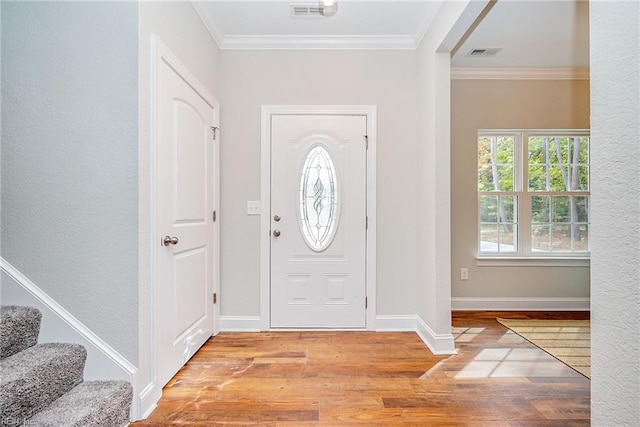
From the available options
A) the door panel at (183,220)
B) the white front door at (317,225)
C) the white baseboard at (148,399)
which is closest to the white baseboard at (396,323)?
the white front door at (317,225)

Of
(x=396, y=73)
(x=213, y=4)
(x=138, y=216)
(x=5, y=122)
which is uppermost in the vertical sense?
(x=213, y=4)

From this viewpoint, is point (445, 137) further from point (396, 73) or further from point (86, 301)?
point (86, 301)

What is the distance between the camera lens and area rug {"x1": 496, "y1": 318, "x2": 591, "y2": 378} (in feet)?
7.93

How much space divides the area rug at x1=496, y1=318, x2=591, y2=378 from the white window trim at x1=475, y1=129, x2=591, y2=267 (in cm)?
63

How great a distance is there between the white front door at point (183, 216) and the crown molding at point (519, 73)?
8.47ft

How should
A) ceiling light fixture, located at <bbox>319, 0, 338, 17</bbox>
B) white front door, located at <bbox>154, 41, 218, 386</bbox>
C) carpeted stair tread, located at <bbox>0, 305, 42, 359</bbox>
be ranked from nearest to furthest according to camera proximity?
carpeted stair tread, located at <bbox>0, 305, 42, 359</bbox> < white front door, located at <bbox>154, 41, 218, 386</bbox> < ceiling light fixture, located at <bbox>319, 0, 338, 17</bbox>

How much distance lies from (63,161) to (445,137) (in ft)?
7.86

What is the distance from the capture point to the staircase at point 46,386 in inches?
54.5

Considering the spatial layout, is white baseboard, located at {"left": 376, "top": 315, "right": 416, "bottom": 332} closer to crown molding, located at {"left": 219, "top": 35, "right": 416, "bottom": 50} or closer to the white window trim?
the white window trim

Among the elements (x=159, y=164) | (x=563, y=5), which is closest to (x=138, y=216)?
(x=159, y=164)

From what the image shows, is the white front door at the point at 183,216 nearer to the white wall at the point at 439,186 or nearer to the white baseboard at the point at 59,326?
the white baseboard at the point at 59,326

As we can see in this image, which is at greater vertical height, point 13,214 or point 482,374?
point 13,214

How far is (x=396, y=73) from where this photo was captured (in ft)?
9.91


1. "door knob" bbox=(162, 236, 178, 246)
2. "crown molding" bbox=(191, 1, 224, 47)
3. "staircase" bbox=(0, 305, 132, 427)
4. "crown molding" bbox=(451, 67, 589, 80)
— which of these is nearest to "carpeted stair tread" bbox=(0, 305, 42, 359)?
"staircase" bbox=(0, 305, 132, 427)
